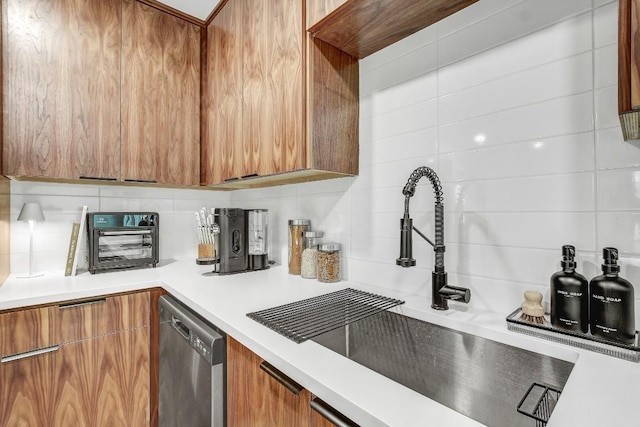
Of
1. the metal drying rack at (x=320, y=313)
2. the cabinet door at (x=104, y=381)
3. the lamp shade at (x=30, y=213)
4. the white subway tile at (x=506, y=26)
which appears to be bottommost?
the cabinet door at (x=104, y=381)

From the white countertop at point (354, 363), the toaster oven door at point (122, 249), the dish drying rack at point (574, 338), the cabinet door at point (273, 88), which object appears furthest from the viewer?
the toaster oven door at point (122, 249)

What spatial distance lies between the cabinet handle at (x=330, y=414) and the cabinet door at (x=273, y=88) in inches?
34.0

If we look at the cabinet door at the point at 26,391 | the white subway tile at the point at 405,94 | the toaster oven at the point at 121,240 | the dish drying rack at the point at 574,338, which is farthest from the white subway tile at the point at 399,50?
the cabinet door at the point at 26,391

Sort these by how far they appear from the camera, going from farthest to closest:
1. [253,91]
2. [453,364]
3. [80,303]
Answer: [253,91] < [80,303] < [453,364]

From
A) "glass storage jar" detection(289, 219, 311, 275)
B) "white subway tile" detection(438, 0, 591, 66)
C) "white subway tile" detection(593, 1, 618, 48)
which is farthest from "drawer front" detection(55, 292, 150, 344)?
"white subway tile" detection(593, 1, 618, 48)

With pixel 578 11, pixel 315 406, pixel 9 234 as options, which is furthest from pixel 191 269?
pixel 578 11

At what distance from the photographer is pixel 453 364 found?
2.97ft

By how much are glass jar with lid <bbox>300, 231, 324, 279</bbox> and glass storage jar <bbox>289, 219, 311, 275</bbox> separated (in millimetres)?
53

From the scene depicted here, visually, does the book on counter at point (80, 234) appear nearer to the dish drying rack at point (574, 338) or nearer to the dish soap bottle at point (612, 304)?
the dish drying rack at point (574, 338)

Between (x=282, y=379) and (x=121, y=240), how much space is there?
5.01 ft

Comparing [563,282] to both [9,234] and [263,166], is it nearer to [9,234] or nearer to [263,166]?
[263,166]

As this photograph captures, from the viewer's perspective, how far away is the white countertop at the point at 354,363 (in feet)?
1.69

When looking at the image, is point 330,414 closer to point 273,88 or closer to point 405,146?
point 405,146

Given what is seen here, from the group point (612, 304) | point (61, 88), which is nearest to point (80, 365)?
point (61, 88)
